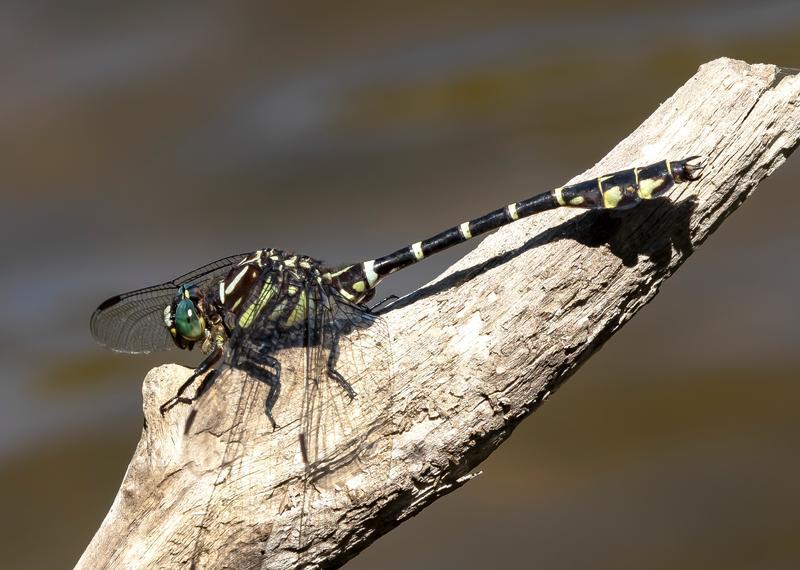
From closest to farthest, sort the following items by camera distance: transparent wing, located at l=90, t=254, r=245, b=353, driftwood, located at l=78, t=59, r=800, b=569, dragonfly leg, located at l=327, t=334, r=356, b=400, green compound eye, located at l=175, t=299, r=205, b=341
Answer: driftwood, located at l=78, t=59, r=800, b=569 < dragonfly leg, located at l=327, t=334, r=356, b=400 < green compound eye, located at l=175, t=299, r=205, b=341 < transparent wing, located at l=90, t=254, r=245, b=353

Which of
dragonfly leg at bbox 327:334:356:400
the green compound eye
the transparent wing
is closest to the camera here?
dragonfly leg at bbox 327:334:356:400

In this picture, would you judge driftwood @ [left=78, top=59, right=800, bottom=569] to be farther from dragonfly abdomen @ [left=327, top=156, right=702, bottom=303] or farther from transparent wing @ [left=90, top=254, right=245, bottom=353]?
transparent wing @ [left=90, top=254, right=245, bottom=353]

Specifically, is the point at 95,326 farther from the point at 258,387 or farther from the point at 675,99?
the point at 675,99

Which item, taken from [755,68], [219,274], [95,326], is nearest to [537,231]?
[755,68]

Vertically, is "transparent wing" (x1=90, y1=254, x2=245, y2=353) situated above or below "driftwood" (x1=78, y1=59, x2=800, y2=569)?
above

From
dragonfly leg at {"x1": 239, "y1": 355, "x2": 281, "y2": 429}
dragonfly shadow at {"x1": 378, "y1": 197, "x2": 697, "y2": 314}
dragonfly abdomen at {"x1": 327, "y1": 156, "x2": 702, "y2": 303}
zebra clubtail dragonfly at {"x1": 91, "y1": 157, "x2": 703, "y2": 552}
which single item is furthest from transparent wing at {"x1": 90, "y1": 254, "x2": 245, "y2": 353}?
dragonfly shadow at {"x1": 378, "y1": 197, "x2": 697, "y2": 314}

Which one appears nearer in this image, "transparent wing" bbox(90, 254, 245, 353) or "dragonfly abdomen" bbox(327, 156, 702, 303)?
"dragonfly abdomen" bbox(327, 156, 702, 303)

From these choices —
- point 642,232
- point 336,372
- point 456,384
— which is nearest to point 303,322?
point 336,372

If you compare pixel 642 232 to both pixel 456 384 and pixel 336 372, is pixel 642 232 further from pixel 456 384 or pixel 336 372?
pixel 336 372
